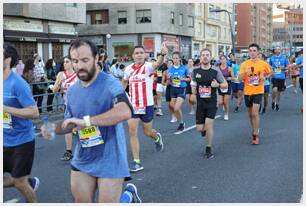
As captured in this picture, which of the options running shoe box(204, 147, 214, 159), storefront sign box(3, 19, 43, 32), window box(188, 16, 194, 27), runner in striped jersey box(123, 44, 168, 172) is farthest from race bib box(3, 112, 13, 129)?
window box(188, 16, 194, 27)

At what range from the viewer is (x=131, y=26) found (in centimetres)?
5016

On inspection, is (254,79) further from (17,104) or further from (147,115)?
(17,104)

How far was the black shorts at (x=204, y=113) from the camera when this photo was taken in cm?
827

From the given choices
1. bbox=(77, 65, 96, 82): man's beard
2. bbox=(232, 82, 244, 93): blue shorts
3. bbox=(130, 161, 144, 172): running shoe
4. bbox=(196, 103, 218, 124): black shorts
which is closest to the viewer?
bbox=(77, 65, 96, 82): man's beard

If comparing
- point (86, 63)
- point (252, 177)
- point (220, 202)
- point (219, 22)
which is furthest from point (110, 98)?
point (219, 22)

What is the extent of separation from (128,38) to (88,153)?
155ft

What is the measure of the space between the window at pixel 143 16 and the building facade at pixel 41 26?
12.7 metres

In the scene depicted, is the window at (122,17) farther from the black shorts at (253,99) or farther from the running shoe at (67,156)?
the running shoe at (67,156)

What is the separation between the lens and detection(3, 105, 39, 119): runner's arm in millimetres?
4402

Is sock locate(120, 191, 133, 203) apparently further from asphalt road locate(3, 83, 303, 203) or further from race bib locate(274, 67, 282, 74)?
race bib locate(274, 67, 282, 74)

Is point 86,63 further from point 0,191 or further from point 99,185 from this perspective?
point 0,191

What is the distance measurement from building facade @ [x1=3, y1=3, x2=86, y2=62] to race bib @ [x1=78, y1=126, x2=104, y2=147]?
2627 cm

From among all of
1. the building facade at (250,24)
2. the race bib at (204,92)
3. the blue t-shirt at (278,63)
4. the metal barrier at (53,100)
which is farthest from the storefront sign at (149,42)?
the building facade at (250,24)

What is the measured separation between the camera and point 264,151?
853 centimetres
